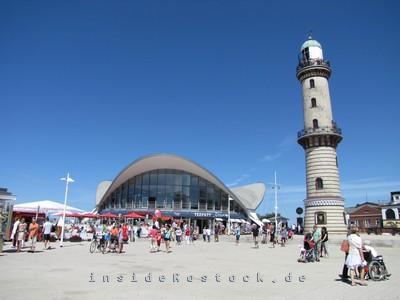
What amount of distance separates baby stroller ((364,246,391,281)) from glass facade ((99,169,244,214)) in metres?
35.4

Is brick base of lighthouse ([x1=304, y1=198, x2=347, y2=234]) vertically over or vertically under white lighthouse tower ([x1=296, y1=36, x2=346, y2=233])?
under

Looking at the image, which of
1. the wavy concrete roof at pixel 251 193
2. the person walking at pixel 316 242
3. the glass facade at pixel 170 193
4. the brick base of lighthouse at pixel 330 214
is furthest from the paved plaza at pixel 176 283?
the wavy concrete roof at pixel 251 193

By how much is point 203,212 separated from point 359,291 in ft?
121

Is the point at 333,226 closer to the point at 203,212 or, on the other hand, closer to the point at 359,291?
the point at 203,212

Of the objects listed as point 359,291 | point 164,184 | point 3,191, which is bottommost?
point 359,291

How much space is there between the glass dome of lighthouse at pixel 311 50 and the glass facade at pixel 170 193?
20615 mm

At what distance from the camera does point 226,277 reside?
9.45 meters

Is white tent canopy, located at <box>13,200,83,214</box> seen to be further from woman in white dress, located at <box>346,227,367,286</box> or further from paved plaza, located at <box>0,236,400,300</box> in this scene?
woman in white dress, located at <box>346,227,367,286</box>

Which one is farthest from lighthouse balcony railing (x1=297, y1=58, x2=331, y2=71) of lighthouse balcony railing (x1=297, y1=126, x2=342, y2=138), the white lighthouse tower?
lighthouse balcony railing (x1=297, y1=126, x2=342, y2=138)

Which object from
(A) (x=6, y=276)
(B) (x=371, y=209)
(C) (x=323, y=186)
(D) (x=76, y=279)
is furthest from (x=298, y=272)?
(B) (x=371, y=209)

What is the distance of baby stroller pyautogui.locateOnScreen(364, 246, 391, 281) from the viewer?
927cm

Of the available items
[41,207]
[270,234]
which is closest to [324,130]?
[270,234]

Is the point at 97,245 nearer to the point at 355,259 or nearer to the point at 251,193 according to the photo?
the point at 355,259

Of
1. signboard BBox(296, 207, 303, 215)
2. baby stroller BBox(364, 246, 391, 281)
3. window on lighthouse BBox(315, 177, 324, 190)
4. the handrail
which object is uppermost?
the handrail
